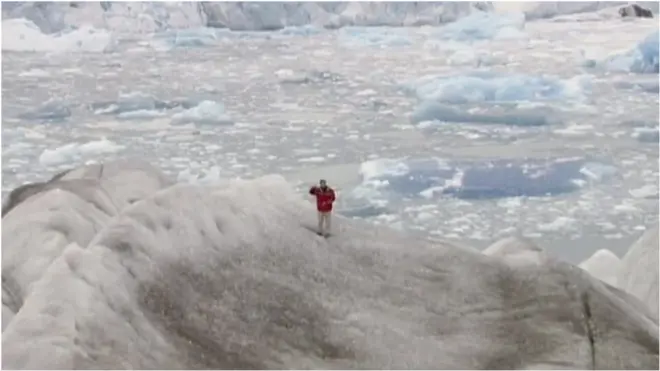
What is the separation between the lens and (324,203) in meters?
2.60

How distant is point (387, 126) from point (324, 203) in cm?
34

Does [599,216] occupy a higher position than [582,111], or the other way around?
[582,111]

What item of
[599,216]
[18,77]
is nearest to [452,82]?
[599,216]

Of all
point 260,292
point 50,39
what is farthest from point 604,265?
point 50,39

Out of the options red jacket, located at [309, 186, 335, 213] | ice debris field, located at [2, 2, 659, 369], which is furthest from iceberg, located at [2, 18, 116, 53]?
red jacket, located at [309, 186, 335, 213]

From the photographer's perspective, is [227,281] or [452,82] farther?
[452,82]

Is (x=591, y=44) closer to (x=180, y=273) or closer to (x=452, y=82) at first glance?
(x=452, y=82)

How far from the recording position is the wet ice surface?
2664 millimetres

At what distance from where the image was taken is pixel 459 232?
268cm

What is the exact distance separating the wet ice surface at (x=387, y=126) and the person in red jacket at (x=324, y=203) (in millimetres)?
78

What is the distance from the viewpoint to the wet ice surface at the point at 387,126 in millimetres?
2664

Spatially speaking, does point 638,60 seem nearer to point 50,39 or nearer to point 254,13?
point 254,13

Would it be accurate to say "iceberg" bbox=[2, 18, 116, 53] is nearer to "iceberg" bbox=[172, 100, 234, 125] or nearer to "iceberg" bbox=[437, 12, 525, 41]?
"iceberg" bbox=[172, 100, 234, 125]

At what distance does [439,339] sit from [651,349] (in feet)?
1.96
